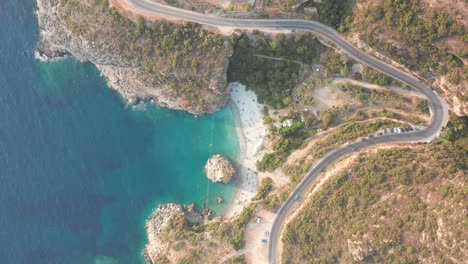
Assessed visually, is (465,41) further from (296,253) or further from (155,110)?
(155,110)

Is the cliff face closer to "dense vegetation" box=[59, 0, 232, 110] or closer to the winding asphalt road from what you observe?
"dense vegetation" box=[59, 0, 232, 110]

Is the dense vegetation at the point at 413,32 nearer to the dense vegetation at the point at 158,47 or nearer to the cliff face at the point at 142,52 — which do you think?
the cliff face at the point at 142,52

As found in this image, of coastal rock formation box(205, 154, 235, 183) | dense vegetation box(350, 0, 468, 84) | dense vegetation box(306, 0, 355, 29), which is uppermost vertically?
dense vegetation box(306, 0, 355, 29)

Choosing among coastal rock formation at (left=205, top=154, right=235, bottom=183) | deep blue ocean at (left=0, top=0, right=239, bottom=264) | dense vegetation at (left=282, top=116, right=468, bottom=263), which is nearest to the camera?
dense vegetation at (left=282, top=116, right=468, bottom=263)

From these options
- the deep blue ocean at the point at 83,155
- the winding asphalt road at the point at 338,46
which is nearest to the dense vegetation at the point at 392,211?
the winding asphalt road at the point at 338,46

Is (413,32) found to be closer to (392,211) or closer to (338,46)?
(338,46)

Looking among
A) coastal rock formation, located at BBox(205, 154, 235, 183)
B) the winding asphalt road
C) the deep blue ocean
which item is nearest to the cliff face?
the winding asphalt road

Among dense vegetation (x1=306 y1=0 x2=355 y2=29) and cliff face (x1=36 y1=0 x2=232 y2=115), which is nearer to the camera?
dense vegetation (x1=306 y1=0 x2=355 y2=29)
